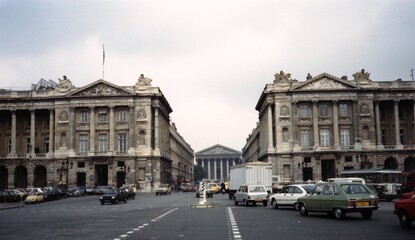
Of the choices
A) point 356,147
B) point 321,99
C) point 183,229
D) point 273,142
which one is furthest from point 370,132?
point 183,229

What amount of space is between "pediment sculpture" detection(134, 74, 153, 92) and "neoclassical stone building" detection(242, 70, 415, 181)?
2154 centimetres

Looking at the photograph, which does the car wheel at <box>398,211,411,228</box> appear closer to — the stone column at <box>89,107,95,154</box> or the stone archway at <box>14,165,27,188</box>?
the stone column at <box>89,107,95,154</box>

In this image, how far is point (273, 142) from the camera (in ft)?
298

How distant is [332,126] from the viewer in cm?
8800

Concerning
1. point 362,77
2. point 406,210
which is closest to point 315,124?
point 362,77

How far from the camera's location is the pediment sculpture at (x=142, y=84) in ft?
299

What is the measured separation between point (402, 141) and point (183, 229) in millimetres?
78720

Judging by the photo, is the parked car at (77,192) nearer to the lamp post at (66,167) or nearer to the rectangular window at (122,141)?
the lamp post at (66,167)

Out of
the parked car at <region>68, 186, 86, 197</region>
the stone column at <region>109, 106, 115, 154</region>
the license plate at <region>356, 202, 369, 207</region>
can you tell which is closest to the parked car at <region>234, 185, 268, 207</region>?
the license plate at <region>356, 202, 369, 207</region>

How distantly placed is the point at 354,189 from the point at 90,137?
237ft

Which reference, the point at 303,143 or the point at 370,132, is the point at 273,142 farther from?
the point at 370,132

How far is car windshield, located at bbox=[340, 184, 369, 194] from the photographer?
23141mm

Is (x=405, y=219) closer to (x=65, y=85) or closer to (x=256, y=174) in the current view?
(x=256, y=174)

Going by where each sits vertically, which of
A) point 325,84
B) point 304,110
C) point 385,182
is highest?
point 325,84
